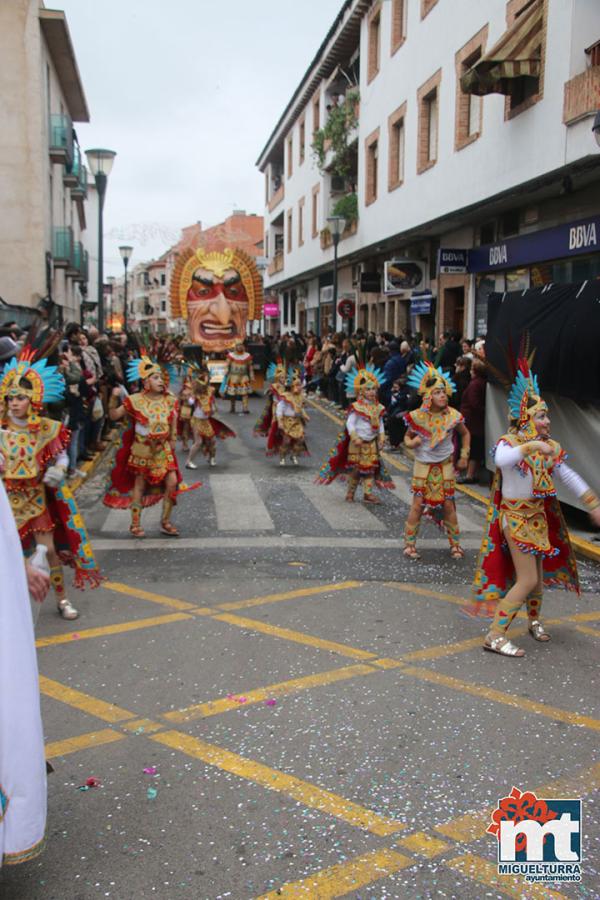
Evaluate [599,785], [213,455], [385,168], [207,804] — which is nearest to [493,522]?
[599,785]

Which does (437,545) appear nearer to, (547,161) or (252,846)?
(252,846)

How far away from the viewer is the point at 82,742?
4.25 metres

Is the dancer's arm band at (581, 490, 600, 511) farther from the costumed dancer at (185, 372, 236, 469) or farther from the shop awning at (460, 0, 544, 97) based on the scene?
the shop awning at (460, 0, 544, 97)

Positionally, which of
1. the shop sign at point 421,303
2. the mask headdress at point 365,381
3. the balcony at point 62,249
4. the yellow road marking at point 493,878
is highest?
the balcony at point 62,249

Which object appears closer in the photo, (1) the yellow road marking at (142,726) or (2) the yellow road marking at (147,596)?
(1) the yellow road marking at (142,726)

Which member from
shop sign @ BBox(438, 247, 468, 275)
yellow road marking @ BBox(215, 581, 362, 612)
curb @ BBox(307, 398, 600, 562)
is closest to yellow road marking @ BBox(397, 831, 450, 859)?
yellow road marking @ BBox(215, 581, 362, 612)

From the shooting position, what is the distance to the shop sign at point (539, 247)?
1306cm

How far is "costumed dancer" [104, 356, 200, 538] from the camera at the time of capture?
27.4ft

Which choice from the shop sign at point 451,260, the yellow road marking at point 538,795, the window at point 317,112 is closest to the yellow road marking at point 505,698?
the yellow road marking at point 538,795

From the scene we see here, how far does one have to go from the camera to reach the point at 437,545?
336 inches

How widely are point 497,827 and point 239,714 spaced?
1544mm

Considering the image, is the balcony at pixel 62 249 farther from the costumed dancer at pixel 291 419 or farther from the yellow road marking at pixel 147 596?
the yellow road marking at pixel 147 596

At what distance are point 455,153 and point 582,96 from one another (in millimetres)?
5650

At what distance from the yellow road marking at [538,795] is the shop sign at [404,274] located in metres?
18.9
